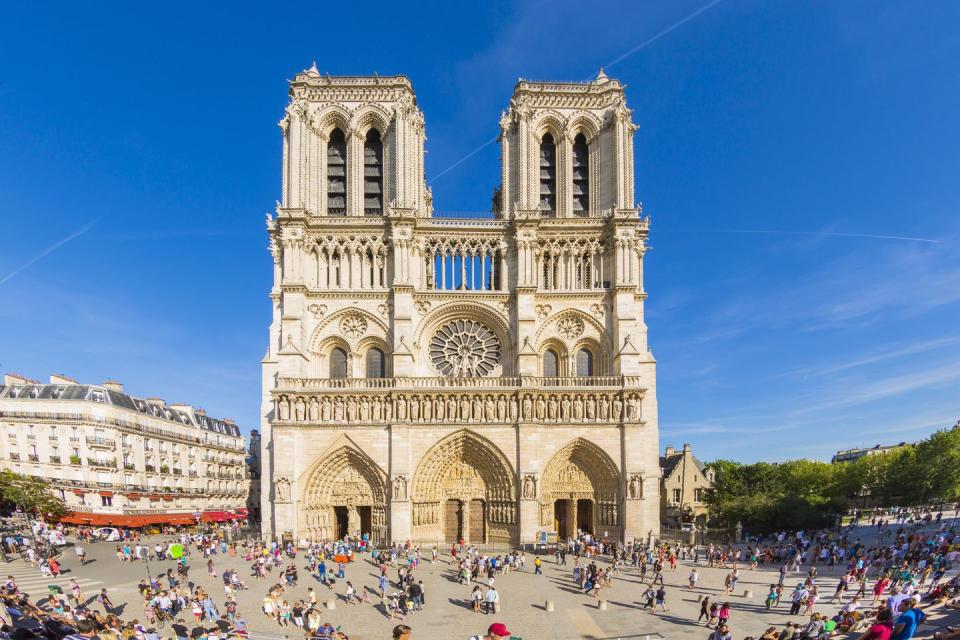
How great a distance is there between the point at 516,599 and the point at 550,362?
47.8 ft

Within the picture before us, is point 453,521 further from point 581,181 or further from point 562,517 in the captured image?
point 581,181

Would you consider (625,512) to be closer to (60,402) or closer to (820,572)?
(820,572)

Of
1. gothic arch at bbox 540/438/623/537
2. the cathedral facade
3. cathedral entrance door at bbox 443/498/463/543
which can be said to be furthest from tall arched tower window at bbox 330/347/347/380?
gothic arch at bbox 540/438/623/537

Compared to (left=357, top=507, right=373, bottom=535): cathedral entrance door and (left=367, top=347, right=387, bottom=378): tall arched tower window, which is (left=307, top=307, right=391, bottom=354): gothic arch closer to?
(left=367, top=347, right=387, bottom=378): tall arched tower window

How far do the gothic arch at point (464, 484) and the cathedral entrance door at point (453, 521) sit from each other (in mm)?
129

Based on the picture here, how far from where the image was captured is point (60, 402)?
Answer: 3647 cm

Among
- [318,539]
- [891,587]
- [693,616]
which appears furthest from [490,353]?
[891,587]

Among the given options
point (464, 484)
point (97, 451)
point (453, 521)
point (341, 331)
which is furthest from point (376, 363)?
point (97, 451)

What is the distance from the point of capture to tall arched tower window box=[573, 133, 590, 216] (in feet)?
112

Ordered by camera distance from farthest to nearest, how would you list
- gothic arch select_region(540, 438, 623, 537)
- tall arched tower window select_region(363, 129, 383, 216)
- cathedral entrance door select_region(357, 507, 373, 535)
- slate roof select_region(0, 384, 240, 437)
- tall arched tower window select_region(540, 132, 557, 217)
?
slate roof select_region(0, 384, 240, 437) → tall arched tower window select_region(540, 132, 557, 217) → tall arched tower window select_region(363, 129, 383, 216) → cathedral entrance door select_region(357, 507, 373, 535) → gothic arch select_region(540, 438, 623, 537)

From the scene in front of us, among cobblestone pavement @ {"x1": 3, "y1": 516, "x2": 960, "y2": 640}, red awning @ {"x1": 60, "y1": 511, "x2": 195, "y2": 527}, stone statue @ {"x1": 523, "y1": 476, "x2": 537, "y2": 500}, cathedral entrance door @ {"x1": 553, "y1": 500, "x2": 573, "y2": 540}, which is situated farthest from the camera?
red awning @ {"x1": 60, "y1": 511, "x2": 195, "y2": 527}

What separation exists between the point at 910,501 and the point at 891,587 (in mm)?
27925

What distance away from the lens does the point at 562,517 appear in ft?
101

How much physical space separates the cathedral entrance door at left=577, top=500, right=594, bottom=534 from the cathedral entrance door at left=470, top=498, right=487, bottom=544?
4.70 metres
